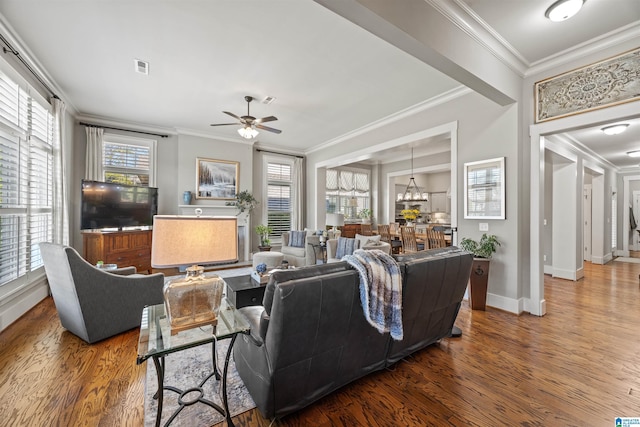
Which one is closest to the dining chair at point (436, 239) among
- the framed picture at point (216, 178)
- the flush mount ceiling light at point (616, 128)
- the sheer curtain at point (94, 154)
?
the flush mount ceiling light at point (616, 128)

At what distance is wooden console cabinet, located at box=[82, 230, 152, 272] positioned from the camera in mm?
4293

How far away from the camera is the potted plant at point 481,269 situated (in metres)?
3.36

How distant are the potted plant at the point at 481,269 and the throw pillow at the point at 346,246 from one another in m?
1.80

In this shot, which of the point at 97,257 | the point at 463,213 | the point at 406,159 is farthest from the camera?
the point at 406,159

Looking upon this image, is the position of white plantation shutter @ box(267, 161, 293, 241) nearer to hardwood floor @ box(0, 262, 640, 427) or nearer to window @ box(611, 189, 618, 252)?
hardwood floor @ box(0, 262, 640, 427)

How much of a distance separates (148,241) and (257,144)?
3.39 m

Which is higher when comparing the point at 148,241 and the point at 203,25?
the point at 203,25

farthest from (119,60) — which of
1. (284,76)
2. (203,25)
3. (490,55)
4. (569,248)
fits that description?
(569,248)

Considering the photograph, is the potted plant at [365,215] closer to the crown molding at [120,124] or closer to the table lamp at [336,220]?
the table lamp at [336,220]

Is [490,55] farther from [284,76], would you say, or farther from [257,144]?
[257,144]

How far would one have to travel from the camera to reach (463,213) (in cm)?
379

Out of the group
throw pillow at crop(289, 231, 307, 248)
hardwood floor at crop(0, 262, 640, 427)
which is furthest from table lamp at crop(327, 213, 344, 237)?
hardwood floor at crop(0, 262, 640, 427)

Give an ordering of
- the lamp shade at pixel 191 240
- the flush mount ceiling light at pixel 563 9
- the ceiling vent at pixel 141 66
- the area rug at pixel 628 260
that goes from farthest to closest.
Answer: the area rug at pixel 628 260 → the ceiling vent at pixel 141 66 → the flush mount ceiling light at pixel 563 9 → the lamp shade at pixel 191 240

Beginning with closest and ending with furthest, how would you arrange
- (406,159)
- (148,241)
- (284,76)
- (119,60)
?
(119,60) → (284,76) → (148,241) → (406,159)
